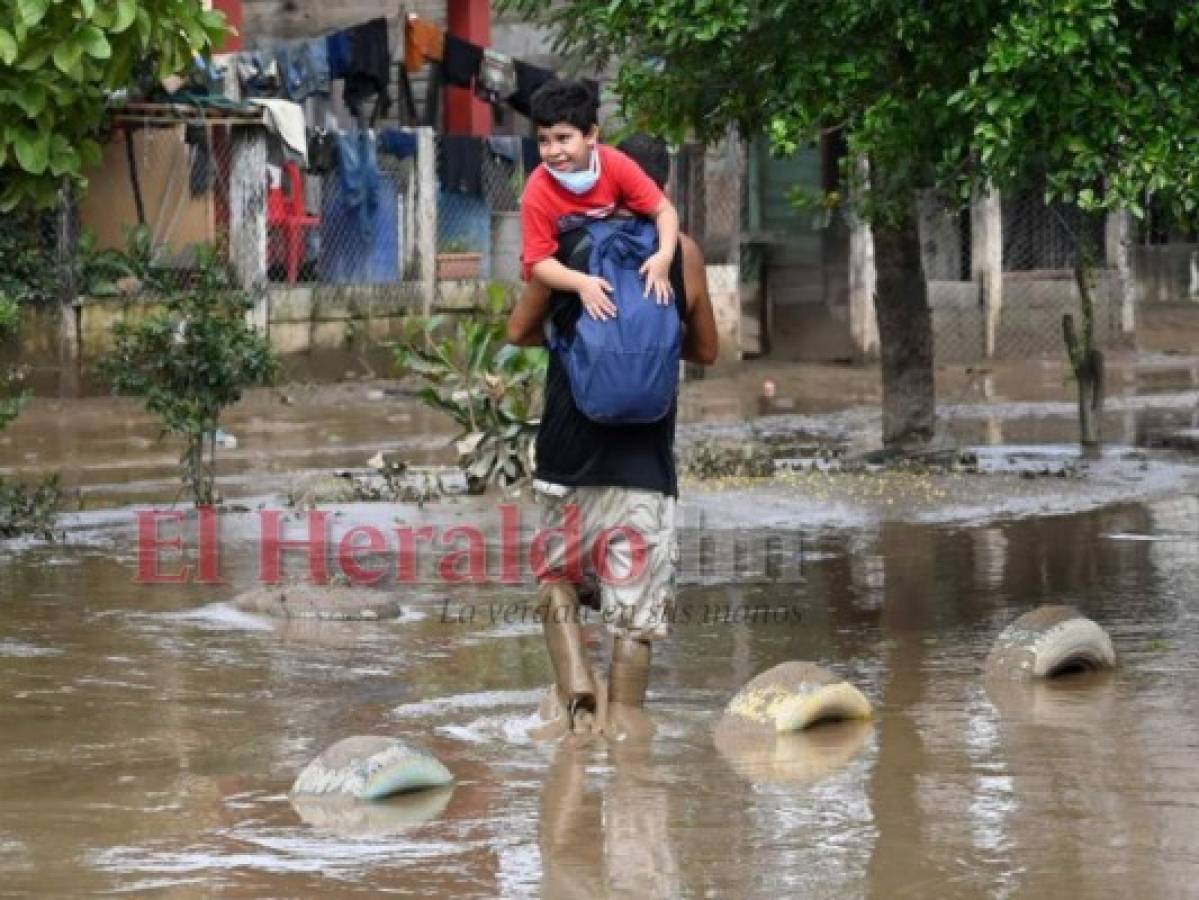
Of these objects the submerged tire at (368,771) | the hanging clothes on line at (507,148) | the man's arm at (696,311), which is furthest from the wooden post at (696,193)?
the submerged tire at (368,771)

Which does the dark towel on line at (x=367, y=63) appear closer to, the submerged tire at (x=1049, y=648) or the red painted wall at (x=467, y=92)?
the red painted wall at (x=467, y=92)

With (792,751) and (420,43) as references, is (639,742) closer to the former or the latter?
(792,751)

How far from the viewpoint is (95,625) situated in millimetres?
9258

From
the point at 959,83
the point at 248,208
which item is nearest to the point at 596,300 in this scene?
the point at 959,83

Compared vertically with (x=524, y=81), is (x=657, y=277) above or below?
below

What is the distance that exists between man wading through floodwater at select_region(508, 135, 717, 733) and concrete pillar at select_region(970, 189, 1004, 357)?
17241mm

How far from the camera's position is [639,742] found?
23.2ft

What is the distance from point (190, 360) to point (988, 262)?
13.4m

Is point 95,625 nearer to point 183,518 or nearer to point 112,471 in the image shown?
point 183,518

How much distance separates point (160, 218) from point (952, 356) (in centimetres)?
834

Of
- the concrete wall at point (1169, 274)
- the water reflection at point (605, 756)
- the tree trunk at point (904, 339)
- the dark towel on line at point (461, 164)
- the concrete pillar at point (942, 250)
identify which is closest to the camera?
the water reflection at point (605, 756)

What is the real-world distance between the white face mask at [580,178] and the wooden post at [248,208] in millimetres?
13314

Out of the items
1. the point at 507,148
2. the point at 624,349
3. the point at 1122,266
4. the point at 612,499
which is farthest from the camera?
the point at 1122,266

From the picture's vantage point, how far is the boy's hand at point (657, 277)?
6.92 metres
